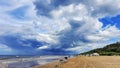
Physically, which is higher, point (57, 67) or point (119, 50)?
point (119, 50)

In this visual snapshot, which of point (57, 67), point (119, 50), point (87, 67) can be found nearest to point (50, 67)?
point (57, 67)

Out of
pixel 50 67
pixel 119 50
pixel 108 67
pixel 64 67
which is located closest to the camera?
pixel 108 67

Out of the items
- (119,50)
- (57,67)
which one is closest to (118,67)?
(57,67)

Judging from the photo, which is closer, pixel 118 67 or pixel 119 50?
pixel 118 67

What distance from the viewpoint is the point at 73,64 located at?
42594 millimetres

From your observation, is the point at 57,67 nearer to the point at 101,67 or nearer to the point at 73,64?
the point at 73,64

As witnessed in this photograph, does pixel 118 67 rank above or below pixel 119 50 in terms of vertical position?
below

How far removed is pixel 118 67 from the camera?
1463 inches

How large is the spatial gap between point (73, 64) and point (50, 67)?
4.88 m

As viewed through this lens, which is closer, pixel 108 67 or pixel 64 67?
pixel 108 67

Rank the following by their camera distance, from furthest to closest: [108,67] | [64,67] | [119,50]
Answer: [119,50] → [64,67] → [108,67]

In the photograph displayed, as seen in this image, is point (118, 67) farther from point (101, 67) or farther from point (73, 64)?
point (73, 64)

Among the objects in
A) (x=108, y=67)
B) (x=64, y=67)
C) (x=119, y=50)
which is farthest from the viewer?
(x=119, y=50)

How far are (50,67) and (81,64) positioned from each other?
6.43 metres
